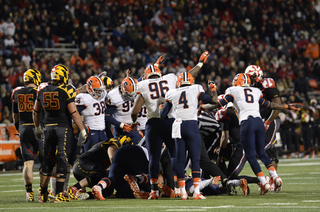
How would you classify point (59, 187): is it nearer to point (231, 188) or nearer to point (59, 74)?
point (59, 74)

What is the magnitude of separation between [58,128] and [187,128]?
180cm

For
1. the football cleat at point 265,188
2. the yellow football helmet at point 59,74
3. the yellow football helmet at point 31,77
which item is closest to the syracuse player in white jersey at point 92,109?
the yellow football helmet at point 31,77

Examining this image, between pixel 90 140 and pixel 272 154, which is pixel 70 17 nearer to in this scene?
pixel 90 140

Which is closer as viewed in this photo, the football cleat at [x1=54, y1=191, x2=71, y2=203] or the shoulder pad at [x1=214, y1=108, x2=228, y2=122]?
the football cleat at [x1=54, y1=191, x2=71, y2=203]

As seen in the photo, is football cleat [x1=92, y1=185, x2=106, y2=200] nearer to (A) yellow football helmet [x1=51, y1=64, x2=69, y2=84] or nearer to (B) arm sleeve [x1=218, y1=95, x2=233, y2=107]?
(A) yellow football helmet [x1=51, y1=64, x2=69, y2=84]

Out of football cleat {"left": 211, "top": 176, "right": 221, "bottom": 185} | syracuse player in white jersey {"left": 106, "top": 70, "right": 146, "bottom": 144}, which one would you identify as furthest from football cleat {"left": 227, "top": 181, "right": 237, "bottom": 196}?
syracuse player in white jersey {"left": 106, "top": 70, "right": 146, "bottom": 144}

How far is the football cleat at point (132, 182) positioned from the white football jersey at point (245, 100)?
194cm

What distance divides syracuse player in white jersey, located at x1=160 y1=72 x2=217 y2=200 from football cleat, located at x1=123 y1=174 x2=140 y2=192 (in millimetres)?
707

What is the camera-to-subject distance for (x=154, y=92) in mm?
7383

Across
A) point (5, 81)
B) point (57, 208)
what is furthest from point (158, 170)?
point (5, 81)

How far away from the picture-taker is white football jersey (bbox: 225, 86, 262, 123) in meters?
7.71

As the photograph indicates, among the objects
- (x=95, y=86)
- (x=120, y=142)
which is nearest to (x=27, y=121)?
(x=120, y=142)

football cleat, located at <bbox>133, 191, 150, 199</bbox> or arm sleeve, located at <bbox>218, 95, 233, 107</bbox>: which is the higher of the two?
arm sleeve, located at <bbox>218, 95, 233, 107</bbox>

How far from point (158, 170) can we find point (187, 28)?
15234mm
